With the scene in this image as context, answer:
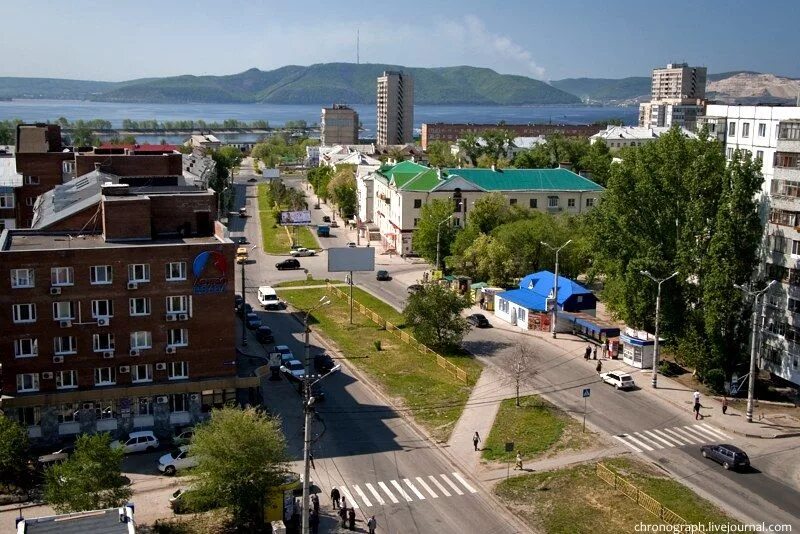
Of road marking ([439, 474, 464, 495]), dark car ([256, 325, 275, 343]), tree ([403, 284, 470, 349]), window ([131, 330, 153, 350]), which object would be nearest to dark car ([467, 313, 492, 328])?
tree ([403, 284, 470, 349])

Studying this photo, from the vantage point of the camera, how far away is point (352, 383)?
50906mm

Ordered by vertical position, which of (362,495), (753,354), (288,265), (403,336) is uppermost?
(753,354)

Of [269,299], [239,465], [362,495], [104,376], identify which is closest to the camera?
[239,465]

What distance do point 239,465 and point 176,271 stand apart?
47.1 feet

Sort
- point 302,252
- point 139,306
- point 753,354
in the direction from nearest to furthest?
point 139,306
point 753,354
point 302,252

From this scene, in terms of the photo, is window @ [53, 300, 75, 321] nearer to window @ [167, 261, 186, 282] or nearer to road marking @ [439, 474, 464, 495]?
window @ [167, 261, 186, 282]

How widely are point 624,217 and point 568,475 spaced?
900 inches

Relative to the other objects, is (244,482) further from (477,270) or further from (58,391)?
(477,270)

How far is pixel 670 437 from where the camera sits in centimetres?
4200

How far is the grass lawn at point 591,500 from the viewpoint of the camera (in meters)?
32.5

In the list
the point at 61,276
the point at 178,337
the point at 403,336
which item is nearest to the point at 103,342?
the point at 178,337

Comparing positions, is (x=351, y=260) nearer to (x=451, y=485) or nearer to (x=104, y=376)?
(x=104, y=376)

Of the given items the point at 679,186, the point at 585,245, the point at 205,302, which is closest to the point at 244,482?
the point at 205,302

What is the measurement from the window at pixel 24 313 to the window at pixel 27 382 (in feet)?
8.68
